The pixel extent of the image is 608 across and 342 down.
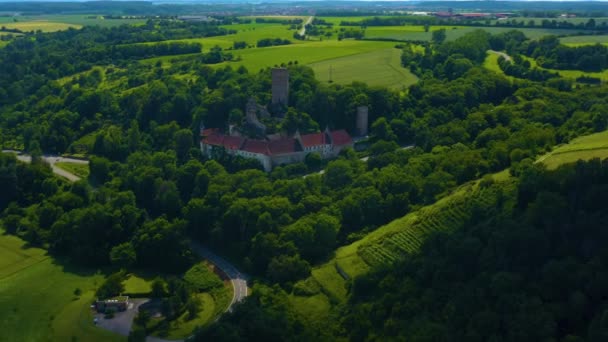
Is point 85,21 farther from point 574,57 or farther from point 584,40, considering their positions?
point 574,57

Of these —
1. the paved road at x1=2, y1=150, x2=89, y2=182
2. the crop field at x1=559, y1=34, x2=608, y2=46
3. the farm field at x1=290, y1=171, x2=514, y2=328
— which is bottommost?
the paved road at x1=2, y1=150, x2=89, y2=182

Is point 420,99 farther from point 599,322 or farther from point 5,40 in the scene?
point 5,40

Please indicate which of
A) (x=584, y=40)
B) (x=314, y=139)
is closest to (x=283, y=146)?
(x=314, y=139)

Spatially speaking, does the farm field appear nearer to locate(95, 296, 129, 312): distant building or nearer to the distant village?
locate(95, 296, 129, 312): distant building

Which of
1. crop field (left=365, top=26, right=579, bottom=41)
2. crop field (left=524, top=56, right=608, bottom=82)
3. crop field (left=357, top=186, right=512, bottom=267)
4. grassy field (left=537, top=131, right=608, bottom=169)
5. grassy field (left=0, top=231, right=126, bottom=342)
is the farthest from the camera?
crop field (left=365, top=26, right=579, bottom=41)

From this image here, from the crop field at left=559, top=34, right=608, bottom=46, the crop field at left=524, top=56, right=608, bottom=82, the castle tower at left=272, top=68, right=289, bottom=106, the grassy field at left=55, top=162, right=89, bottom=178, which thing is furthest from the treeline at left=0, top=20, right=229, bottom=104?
the crop field at left=559, top=34, right=608, bottom=46
